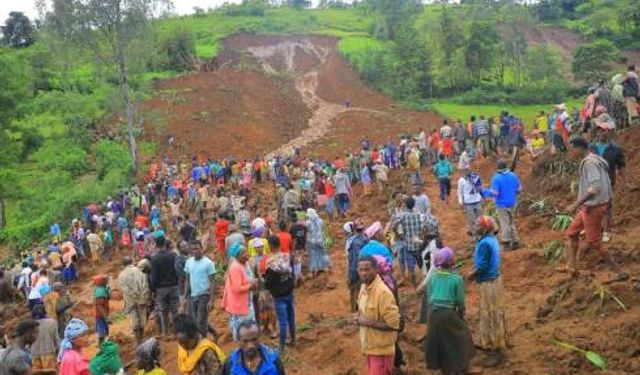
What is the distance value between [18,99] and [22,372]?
25.5 metres

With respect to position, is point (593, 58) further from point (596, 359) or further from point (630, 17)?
point (596, 359)

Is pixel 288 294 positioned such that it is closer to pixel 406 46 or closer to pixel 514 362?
pixel 514 362

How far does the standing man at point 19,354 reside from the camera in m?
5.77

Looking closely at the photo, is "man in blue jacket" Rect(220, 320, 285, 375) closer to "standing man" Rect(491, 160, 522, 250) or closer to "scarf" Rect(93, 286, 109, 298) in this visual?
"scarf" Rect(93, 286, 109, 298)

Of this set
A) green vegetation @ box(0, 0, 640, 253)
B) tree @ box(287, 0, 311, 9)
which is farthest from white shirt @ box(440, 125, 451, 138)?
tree @ box(287, 0, 311, 9)

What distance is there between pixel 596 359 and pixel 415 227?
132 inches

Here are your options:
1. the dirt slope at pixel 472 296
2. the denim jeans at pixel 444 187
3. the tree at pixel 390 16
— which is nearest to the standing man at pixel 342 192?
the dirt slope at pixel 472 296

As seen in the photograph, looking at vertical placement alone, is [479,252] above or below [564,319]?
above

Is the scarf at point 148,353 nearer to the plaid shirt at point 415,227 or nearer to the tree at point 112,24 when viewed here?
the plaid shirt at point 415,227

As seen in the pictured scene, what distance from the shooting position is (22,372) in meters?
5.67

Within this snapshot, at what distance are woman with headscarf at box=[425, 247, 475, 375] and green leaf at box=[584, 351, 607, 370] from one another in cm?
125

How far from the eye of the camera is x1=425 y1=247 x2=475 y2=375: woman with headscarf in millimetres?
5871

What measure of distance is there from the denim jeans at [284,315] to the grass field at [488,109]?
32.5 m

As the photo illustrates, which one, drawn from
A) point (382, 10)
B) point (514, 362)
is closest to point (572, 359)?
point (514, 362)
